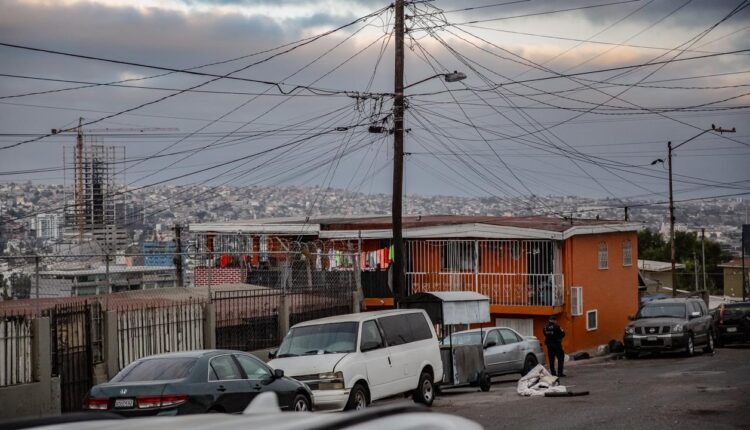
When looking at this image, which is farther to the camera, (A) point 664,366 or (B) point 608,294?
(B) point 608,294

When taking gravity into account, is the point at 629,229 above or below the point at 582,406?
above

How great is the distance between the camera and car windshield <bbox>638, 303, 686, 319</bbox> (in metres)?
33.9

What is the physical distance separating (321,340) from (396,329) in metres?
1.76

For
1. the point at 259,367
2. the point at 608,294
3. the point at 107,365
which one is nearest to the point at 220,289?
the point at 107,365

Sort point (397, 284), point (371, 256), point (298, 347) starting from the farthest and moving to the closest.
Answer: point (371, 256) → point (397, 284) → point (298, 347)

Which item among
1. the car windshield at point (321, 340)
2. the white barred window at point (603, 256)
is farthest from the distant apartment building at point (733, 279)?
the car windshield at point (321, 340)

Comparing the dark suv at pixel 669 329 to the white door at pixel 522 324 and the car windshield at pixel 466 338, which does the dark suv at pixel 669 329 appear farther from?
the car windshield at pixel 466 338

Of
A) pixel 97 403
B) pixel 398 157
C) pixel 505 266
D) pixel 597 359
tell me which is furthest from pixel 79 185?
pixel 97 403

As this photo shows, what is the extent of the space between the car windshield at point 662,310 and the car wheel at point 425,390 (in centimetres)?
1532

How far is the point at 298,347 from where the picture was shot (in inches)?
747

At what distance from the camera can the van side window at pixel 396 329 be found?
19625 millimetres

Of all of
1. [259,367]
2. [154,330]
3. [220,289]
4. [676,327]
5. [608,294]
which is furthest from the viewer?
[608,294]

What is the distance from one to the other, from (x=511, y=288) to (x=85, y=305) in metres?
21.6

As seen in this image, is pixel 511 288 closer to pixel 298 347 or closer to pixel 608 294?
pixel 608 294
